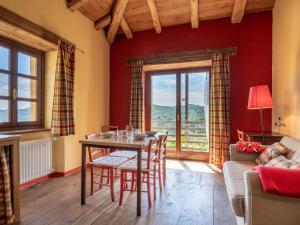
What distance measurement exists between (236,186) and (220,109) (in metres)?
2.34

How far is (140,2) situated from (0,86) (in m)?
2.86

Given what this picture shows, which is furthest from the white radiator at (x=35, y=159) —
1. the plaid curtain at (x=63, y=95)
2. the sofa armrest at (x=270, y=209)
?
the sofa armrest at (x=270, y=209)

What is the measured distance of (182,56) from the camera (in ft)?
13.7

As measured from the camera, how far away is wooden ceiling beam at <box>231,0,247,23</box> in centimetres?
352

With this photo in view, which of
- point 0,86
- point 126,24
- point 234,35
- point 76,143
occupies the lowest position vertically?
point 76,143

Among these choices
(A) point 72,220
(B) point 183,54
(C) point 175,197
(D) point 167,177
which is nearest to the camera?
(A) point 72,220

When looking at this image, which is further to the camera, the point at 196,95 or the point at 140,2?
the point at 196,95

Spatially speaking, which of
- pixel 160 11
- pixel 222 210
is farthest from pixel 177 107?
pixel 222 210

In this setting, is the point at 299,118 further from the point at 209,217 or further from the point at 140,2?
the point at 140,2

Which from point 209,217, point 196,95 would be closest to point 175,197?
point 209,217

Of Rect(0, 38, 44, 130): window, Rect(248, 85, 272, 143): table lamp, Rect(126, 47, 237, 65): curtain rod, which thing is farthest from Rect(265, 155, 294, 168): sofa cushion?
Rect(0, 38, 44, 130): window

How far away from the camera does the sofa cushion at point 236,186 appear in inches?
60.3

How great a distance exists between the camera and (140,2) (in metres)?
3.86

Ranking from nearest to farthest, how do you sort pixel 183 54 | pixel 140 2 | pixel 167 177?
pixel 167 177 < pixel 140 2 < pixel 183 54
